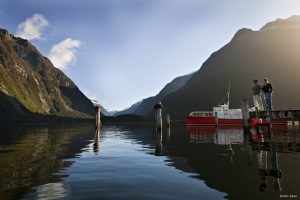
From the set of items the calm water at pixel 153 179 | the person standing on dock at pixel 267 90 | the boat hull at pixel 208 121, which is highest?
the person standing on dock at pixel 267 90

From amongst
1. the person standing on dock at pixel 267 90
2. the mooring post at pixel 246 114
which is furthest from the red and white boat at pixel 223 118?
the person standing on dock at pixel 267 90

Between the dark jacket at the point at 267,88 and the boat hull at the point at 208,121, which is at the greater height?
the dark jacket at the point at 267,88

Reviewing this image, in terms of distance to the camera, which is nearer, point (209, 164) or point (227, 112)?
point (209, 164)

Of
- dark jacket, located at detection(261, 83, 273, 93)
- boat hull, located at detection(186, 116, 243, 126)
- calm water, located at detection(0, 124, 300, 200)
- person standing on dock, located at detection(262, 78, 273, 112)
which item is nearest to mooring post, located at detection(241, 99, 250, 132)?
person standing on dock, located at detection(262, 78, 273, 112)

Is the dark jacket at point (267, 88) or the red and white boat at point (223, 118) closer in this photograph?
the dark jacket at point (267, 88)

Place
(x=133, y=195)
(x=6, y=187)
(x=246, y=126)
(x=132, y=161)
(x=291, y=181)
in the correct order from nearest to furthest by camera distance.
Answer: (x=133, y=195) < (x=6, y=187) < (x=291, y=181) < (x=132, y=161) < (x=246, y=126)

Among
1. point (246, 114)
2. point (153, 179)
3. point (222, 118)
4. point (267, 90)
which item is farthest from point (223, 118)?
point (153, 179)

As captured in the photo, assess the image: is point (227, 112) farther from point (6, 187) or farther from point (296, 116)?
point (6, 187)

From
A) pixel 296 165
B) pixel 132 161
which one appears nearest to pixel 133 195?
pixel 132 161

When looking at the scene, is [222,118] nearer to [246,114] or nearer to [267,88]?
[246,114]

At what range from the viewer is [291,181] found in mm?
8945

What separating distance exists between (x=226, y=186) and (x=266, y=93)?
20.5 meters

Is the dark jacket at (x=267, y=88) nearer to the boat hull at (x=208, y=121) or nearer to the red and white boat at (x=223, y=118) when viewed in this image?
the red and white boat at (x=223, y=118)

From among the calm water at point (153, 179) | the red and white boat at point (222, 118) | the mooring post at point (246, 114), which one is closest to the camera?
the calm water at point (153, 179)
